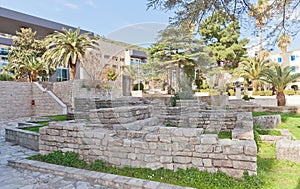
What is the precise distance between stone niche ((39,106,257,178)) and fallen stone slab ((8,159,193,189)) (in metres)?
0.39

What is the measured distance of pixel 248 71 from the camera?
20422 millimetres

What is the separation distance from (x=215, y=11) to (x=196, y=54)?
39.2 feet

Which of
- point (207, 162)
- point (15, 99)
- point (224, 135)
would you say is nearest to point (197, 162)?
point (207, 162)

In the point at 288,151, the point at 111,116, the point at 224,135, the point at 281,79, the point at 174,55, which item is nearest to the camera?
the point at 288,151

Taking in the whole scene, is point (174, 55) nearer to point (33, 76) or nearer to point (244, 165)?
point (33, 76)

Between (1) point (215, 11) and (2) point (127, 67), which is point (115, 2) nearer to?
(1) point (215, 11)

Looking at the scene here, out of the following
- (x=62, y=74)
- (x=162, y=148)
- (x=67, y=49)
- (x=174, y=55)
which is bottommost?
(x=162, y=148)

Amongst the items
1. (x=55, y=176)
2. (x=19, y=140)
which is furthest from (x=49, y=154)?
(x=19, y=140)

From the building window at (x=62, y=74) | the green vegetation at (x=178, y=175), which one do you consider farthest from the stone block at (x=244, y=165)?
the building window at (x=62, y=74)

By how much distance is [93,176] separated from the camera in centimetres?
337

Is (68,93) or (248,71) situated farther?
(248,71)

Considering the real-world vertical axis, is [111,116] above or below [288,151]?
above

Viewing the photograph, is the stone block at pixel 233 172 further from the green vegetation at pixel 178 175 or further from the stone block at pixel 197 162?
the stone block at pixel 197 162

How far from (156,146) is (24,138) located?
4.23 meters
